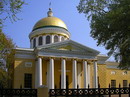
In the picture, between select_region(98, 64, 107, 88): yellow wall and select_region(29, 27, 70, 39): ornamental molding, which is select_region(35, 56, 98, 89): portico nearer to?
select_region(98, 64, 107, 88): yellow wall

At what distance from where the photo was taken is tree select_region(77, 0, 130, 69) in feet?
46.5

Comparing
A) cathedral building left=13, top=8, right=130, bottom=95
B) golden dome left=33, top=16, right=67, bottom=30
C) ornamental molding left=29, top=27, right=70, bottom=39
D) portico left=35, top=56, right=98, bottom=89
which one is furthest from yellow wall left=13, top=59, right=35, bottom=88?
golden dome left=33, top=16, right=67, bottom=30

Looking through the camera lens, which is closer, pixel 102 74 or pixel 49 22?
pixel 102 74

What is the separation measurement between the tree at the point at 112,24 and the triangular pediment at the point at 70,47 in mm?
14897

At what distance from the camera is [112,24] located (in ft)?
47.5

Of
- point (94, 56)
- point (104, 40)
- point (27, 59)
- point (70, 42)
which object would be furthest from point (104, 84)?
point (104, 40)

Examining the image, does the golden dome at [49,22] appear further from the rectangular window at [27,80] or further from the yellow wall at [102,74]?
the rectangular window at [27,80]

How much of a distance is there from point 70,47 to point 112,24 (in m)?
18.8

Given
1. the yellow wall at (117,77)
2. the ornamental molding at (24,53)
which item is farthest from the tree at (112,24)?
the yellow wall at (117,77)

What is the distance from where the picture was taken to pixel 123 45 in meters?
14.9

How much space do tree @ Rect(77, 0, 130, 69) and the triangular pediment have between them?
48.9 ft

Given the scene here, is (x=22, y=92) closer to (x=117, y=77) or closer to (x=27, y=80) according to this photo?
(x=27, y=80)

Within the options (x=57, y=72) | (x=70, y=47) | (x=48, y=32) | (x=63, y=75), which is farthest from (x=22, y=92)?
(x=48, y=32)

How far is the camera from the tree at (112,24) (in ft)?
46.5
